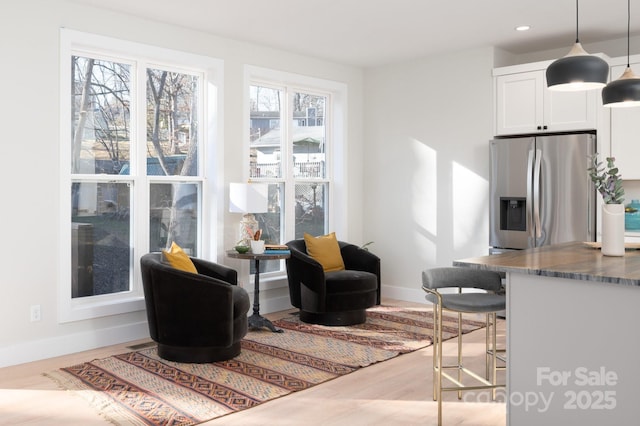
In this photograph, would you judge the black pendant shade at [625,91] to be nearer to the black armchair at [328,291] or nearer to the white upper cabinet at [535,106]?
the white upper cabinet at [535,106]

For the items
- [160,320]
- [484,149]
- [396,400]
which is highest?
[484,149]

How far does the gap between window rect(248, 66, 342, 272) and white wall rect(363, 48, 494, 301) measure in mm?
546

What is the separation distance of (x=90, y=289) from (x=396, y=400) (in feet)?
8.79

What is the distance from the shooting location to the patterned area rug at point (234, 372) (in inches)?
133

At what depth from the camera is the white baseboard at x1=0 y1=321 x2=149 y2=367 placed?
423cm

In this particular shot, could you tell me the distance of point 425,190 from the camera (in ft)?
21.4

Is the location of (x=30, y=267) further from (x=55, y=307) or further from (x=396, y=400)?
(x=396, y=400)

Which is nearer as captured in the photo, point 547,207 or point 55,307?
point 55,307

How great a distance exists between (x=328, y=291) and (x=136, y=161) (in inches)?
79.2

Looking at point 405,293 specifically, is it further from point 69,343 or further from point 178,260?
point 69,343

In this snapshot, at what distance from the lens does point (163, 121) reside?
5.27m

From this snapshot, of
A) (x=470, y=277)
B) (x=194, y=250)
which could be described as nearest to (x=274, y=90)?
(x=194, y=250)

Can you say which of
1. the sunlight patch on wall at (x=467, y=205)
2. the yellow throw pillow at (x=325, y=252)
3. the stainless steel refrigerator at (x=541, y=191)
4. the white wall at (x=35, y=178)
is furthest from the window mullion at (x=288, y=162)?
the stainless steel refrigerator at (x=541, y=191)

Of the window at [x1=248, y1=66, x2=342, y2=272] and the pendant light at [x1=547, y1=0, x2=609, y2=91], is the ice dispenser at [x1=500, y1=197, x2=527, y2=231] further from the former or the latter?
the pendant light at [x1=547, y1=0, x2=609, y2=91]
